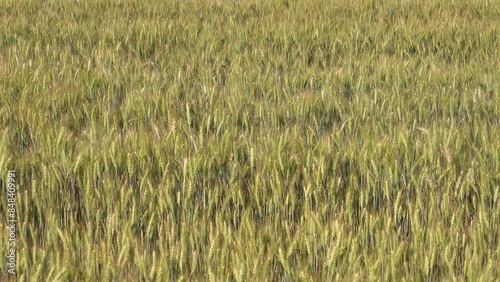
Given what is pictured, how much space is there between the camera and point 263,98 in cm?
299

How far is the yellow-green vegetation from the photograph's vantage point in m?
1.56

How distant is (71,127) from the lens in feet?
8.39

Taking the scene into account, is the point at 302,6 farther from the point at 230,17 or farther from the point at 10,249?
the point at 10,249

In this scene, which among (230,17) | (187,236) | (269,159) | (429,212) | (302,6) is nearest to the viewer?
(187,236)

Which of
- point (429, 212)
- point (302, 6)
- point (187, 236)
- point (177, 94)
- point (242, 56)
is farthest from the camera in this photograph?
point (302, 6)

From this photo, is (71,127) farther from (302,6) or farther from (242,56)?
(302,6)

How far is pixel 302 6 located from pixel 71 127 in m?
3.08

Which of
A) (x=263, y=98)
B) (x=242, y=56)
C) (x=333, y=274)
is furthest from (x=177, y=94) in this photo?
(x=333, y=274)

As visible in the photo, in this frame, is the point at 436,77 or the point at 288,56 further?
the point at 288,56

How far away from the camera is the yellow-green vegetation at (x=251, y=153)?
156cm

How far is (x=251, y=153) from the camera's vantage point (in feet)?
6.51

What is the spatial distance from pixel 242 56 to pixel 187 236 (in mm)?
2119

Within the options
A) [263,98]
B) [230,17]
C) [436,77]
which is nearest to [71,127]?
[263,98]

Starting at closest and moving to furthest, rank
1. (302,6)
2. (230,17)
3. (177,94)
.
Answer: (177,94), (230,17), (302,6)
